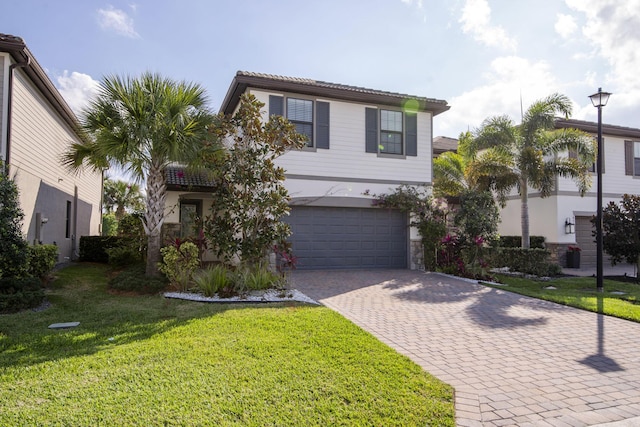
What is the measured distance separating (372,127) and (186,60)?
6.55 metres

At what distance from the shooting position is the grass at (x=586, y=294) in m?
7.71

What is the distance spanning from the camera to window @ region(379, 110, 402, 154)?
46.5 ft

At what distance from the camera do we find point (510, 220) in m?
19.4

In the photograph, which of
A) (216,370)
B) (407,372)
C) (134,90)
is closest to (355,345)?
(407,372)

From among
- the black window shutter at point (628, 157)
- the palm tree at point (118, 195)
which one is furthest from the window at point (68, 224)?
the black window shutter at point (628, 157)

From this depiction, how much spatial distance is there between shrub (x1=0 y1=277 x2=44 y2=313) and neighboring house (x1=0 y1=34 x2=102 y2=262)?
2700 mm

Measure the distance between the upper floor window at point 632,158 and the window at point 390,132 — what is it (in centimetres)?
1266

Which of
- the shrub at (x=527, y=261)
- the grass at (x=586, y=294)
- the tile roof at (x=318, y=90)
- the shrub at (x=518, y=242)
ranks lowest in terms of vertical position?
the grass at (x=586, y=294)

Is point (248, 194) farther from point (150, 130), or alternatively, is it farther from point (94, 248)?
point (94, 248)

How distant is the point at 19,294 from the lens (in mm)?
7012

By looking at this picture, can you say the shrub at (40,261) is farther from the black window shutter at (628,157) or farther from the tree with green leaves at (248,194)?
the black window shutter at (628,157)

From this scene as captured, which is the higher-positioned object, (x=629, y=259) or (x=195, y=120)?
(x=195, y=120)

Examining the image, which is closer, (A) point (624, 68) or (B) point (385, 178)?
(A) point (624, 68)

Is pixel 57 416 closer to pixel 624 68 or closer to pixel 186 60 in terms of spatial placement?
pixel 186 60
